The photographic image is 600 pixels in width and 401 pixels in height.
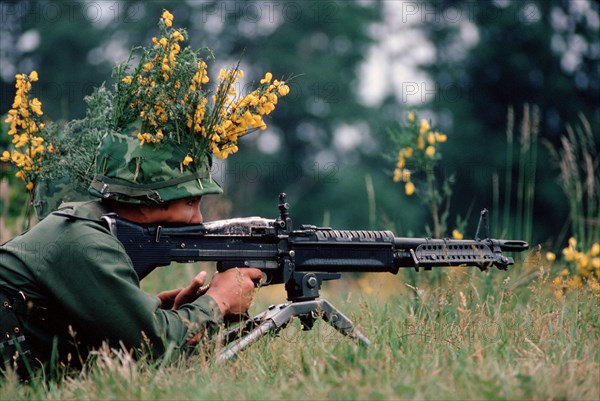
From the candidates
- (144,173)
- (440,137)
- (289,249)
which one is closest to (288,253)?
(289,249)

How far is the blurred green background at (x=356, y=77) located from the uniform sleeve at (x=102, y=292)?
19706mm

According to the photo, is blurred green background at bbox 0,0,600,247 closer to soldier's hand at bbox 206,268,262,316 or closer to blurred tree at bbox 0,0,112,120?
blurred tree at bbox 0,0,112,120

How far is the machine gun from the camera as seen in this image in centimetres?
423

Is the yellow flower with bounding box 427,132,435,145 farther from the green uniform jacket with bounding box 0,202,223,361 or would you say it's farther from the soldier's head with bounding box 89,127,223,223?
the green uniform jacket with bounding box 0,202,223,361

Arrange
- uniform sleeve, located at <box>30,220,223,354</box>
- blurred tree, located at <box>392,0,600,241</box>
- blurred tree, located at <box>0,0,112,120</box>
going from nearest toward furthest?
uniform sleeve, located at <box>30,220,223,354</box> < blurred tree, located at <box>392,0,600,241</box> < blurred tree, located at <box>0,0,112,120</box>

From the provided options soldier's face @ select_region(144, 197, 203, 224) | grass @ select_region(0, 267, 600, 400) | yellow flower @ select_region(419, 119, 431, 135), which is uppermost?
yellow flower @ select_region(419, 119, 431, 135)

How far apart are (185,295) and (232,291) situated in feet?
1.00

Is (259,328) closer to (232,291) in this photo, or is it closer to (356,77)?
(232,291)

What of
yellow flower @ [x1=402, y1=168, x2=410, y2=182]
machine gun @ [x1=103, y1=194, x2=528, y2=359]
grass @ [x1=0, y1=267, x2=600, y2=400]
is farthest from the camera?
yellow flower @ [x1=402, y1=168, x2=410, y2=182]

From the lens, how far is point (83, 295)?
158 inches

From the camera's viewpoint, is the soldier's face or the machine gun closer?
the machine gun

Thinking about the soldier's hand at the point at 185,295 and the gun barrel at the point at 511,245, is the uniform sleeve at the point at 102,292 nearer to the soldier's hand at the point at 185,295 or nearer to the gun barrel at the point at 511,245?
the soldier's hand at the point at 185,295

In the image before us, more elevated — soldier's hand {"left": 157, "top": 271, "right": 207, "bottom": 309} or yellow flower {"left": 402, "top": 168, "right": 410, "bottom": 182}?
yellow flower {"left": 402, "top": 168, "right": 410, "bottom": 182}

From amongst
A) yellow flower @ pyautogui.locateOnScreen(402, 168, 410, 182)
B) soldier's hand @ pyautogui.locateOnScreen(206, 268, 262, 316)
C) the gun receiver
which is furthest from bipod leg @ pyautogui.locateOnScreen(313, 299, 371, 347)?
yellow flower @ pyautogui.locateOnScreen(402, 168, 410, 182)
